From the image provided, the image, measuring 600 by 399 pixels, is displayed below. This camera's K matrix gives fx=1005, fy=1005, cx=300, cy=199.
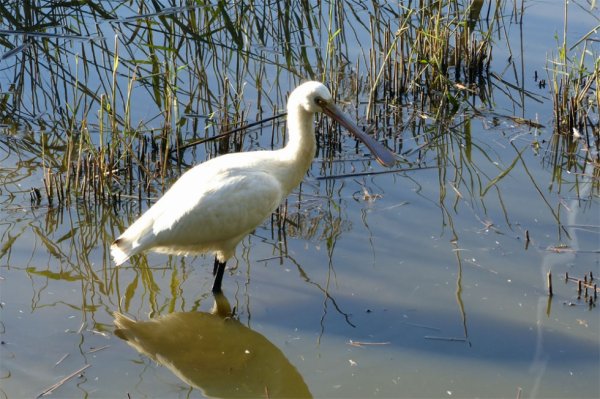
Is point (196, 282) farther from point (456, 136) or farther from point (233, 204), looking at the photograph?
point (456, 136)

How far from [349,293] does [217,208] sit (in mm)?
837

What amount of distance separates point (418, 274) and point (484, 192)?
1.24 m

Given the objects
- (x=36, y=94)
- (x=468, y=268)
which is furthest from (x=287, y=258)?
(x=36, y=94)

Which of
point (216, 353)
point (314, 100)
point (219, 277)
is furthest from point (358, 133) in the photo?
point (216, 353)

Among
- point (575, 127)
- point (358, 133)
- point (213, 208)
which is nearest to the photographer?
point (213, 208)

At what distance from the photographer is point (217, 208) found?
17.4 feet

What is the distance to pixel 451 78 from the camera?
841 centimetres

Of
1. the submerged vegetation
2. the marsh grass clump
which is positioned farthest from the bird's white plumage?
the marsh grass clump

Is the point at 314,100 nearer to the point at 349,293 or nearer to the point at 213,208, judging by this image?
the point at 213,208

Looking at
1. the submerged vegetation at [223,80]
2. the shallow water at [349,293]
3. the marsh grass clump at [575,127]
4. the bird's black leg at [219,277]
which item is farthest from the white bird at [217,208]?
the marsh grass clump at [575,127]

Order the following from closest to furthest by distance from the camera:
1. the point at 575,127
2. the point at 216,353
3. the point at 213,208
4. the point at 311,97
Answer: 1. the point at 216,353
2. the point at 213,208
3. the point at 311,97
4. the point at 575,127

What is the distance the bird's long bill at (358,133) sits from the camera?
5.71 m

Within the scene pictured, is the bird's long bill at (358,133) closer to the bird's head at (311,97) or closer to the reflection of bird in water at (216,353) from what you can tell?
the bird's head at (311,97)

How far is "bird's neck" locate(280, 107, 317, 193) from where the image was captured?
558 centimetres
